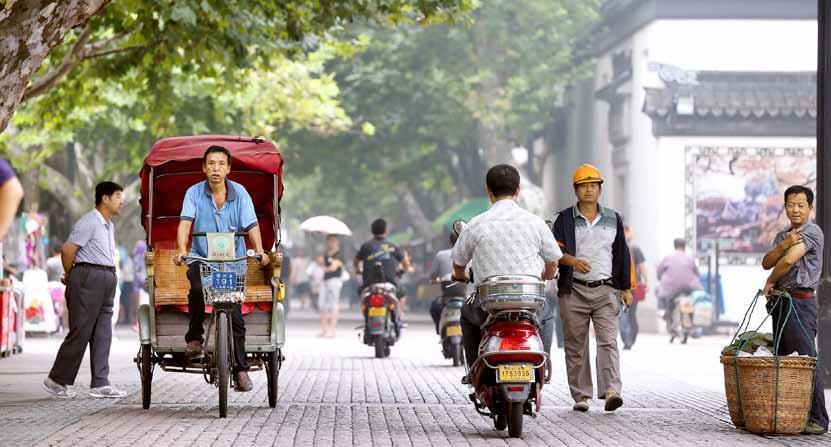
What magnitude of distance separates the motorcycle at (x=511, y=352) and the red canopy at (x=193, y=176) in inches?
123

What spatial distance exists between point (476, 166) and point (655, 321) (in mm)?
14914

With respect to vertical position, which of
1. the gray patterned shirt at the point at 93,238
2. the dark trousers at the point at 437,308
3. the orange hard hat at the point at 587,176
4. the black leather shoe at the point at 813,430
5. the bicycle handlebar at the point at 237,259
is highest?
the orange hard hat at the point at 587,176

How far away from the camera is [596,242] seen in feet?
40.5

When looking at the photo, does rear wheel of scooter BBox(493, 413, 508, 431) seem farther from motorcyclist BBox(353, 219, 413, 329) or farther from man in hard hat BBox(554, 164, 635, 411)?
motorcyclist BBox(353, 219, 413, 329)

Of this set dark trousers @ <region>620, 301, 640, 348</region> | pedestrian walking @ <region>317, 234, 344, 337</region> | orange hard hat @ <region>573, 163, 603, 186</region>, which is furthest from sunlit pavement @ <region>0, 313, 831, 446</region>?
pedestrian walking @ <region>317, 234, 344, 337</region>

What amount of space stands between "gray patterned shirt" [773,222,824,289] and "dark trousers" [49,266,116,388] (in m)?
5.76

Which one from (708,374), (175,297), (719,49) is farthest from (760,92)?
(175,297)

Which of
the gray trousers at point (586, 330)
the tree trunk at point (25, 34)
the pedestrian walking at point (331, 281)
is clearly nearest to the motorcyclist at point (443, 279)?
the gray trousers at point (586, 330)

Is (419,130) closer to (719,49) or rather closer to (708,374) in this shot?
(719,49)

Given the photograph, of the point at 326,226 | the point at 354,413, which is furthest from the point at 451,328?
the point at 326,226

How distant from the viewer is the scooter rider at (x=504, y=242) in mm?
10531

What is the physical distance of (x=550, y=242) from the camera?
1071 cm

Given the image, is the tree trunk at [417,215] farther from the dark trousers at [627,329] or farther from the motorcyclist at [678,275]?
the dark trousers at [627,329]

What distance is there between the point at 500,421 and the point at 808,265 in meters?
2.36
